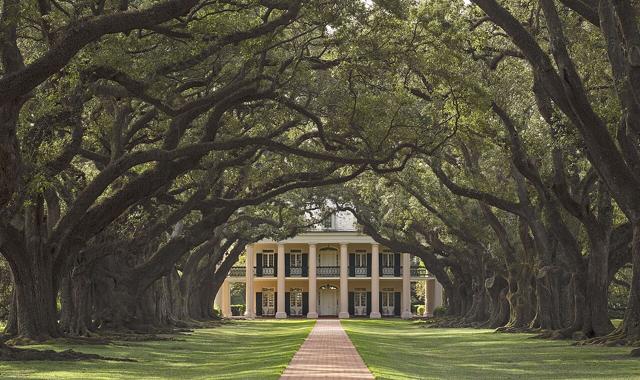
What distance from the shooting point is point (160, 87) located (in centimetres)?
2334

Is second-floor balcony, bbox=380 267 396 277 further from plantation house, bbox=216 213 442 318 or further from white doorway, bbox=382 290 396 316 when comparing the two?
white doorway, bbox=382 290 396 316

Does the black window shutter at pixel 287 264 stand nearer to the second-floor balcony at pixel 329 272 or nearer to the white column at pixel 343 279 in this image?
the second-floor balcony at pixel 329 272

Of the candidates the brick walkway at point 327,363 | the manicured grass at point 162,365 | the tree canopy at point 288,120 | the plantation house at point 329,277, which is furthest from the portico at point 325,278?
the brick walkway at point 327,363

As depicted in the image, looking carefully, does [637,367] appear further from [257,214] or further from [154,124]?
[257,214]

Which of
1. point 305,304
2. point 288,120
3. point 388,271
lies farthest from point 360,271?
point 288,120

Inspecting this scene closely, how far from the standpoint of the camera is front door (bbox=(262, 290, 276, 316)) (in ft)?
313

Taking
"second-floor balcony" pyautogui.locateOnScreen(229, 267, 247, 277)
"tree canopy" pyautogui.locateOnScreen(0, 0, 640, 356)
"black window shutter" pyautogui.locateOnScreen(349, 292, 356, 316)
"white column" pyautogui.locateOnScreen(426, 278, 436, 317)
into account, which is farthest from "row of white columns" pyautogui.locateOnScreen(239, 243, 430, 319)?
"tree canopy" pyautogui.locateOnScreen(0, 0, 640, 356)

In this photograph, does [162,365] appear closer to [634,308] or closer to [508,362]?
[508,362]

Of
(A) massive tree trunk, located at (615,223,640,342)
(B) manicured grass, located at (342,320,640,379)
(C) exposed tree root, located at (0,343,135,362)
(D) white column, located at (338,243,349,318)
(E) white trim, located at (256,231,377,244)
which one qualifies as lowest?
(B) manicured grass, located at (342,320,640,379)

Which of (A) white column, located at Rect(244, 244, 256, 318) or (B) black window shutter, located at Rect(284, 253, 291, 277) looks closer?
(A) white column, located at Rect(244, 244, 256, 318)

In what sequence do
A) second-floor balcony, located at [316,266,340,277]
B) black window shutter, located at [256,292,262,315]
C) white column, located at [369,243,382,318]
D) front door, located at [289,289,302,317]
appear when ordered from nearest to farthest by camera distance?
white column, located at [369,243,382,318]
second-floor balcony, located at [316,266,340,277]
front door, located at [289,289,302,317]
black window shutter, located at [256,292,262,315]

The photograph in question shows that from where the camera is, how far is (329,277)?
93.8 meters

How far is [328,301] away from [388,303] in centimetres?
532

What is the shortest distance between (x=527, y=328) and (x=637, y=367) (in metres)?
24.1
